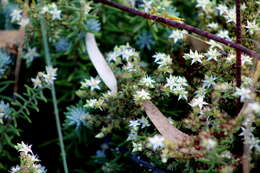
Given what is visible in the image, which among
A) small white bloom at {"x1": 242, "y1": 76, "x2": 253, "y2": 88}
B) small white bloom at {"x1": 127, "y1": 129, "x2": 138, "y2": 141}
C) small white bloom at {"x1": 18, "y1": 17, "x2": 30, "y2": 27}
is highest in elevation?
small white bloom at {"x1": 242, "y1": 76, "x2": 253, "y2": 88}

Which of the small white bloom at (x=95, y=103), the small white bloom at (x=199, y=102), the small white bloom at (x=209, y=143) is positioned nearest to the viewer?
the small white bloom at (x=209, y=143)

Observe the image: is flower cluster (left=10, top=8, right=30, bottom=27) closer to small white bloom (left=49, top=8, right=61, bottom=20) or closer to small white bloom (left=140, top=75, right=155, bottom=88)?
small white bloom (left=49, top=8, right=61, bottom=20)

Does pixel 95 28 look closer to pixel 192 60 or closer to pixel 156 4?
pixel 156 4

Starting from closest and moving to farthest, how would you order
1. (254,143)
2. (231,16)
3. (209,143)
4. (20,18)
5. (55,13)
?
(209,143), (254,143), (231,16), (55,13), (20,18)

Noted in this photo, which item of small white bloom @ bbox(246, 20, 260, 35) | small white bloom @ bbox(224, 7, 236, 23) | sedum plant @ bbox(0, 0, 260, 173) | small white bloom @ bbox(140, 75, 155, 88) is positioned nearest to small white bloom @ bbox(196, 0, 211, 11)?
sedum plant @ bbox(0, 0, 260, 173)

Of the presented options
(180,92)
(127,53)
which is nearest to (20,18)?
(127,53)

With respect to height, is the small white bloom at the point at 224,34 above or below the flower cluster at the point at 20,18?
above

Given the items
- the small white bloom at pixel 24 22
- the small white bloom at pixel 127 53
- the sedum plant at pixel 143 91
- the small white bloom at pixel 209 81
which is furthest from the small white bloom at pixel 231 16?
the small white bloom at pixel 24 22

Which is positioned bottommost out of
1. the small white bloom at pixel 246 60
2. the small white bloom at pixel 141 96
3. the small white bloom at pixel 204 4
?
the small white bloom at pixel 141 96

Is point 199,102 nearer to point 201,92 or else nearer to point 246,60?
point 201,92

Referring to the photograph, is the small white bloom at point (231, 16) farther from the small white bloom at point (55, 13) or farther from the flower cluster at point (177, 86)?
the small white bloom at point (55, 13)

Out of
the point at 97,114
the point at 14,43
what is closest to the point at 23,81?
the point at 14,43
